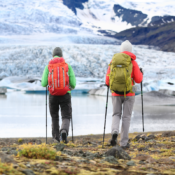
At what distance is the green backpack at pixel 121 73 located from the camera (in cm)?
325

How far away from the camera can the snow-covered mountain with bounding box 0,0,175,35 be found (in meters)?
54.9

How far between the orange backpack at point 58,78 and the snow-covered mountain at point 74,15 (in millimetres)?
47702

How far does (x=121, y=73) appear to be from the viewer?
10.6 feet

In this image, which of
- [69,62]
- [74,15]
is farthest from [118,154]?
[74,15]

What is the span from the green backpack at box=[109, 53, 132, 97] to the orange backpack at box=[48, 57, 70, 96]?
618mm

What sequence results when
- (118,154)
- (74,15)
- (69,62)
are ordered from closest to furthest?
(118,154), (69,62), (74,15)

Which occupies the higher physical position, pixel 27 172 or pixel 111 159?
pixel 27 172

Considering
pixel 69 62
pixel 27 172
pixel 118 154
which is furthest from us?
pixel 69 62

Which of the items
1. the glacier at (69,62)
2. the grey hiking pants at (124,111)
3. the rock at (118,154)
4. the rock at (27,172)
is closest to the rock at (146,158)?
the rock at (118,154)

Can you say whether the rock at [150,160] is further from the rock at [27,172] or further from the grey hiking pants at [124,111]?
the rock at [27,172]

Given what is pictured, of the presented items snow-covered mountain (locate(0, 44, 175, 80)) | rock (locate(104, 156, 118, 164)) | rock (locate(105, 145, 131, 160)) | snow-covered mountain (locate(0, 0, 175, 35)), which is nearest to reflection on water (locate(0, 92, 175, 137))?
rock (locate(105, 145, 131, 160))

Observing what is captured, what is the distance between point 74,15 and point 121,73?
69.4 metres

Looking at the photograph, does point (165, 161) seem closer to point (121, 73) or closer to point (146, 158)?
point (146, 158)

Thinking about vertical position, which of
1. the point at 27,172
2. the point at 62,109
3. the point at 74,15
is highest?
the point at 74,15
